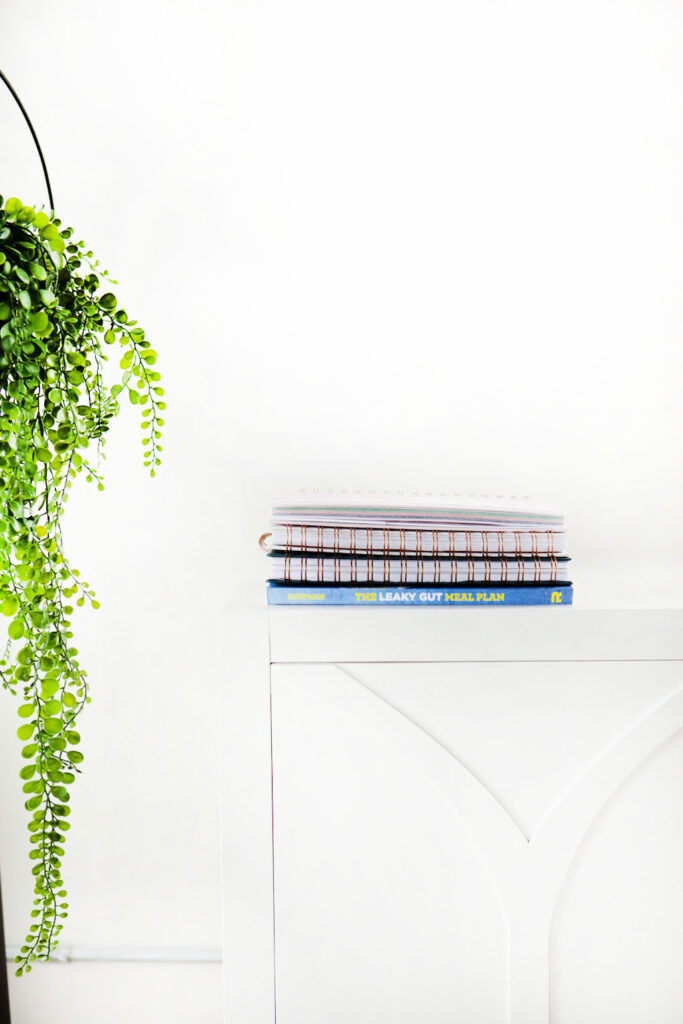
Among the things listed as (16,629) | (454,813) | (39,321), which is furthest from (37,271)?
(454,813)

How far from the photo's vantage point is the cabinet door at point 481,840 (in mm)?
773

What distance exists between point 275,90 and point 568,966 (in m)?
1.32

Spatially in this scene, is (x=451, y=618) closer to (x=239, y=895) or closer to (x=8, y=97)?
(x=239, y=895)

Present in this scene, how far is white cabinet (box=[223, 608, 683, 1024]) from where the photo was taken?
30.5 inches

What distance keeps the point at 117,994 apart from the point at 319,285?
4.20ft

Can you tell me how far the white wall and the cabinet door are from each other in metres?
0.50

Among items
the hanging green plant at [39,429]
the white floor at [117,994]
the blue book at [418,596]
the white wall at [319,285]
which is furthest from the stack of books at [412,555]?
the white floor at [117,994]

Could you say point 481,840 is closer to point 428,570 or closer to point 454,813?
point 454,813

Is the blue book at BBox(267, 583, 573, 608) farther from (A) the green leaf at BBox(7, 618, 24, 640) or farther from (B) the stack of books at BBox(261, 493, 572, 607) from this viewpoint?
(A) the green leaf at BBox(7, 618, 24, 640)

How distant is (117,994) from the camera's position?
1.28 meters

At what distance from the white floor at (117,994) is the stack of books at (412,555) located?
86cm

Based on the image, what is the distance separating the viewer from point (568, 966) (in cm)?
78

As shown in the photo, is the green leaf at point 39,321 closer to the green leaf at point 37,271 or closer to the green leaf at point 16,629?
the green leaf at point 37,271

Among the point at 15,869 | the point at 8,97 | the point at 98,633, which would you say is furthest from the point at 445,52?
the point at 15,869
